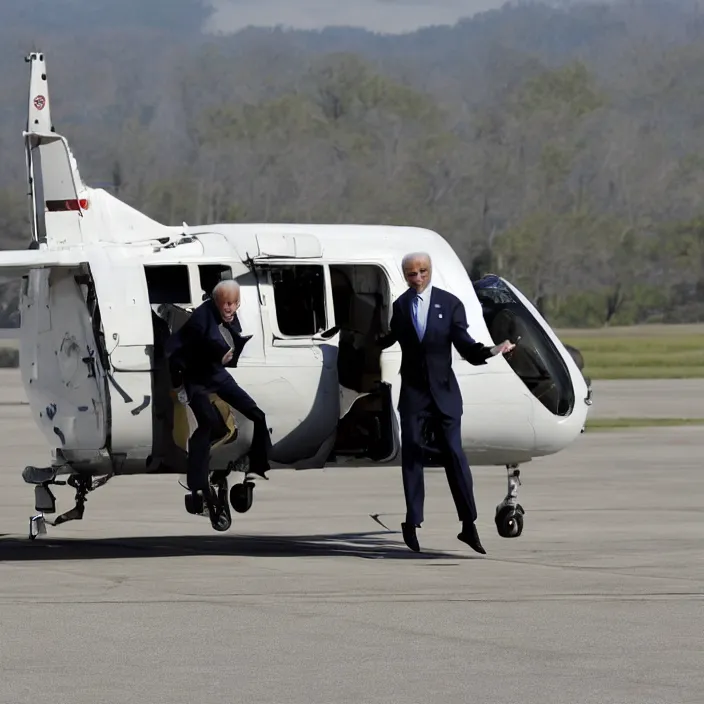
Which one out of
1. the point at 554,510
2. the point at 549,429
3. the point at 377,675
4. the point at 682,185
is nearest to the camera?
the point at 377,675

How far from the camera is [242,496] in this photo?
14.1 metres

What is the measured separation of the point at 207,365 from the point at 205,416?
0.33 meters

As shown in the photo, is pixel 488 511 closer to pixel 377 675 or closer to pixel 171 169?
pixel 377 675

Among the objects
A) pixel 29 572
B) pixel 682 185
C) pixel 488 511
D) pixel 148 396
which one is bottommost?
pixel 682 185

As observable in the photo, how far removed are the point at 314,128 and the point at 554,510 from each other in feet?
547

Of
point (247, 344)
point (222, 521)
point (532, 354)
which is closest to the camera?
point (247, 344)

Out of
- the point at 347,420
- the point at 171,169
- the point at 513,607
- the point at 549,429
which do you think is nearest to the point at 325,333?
the point at 347,420

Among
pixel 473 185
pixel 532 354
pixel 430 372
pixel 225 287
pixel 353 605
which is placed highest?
pixel 225 287

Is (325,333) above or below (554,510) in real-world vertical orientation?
above

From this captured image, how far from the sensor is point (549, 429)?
12.6 m

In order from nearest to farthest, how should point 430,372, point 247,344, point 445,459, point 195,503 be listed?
1. point 430,372
2. point 445,459
3. point 195,503
4. point 247,344

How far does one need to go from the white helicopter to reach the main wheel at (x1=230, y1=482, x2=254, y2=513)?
1.30 m

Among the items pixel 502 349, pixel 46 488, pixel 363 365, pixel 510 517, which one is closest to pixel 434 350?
pixel 502 349

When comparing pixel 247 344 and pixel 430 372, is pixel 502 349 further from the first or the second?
pixel 247 344
